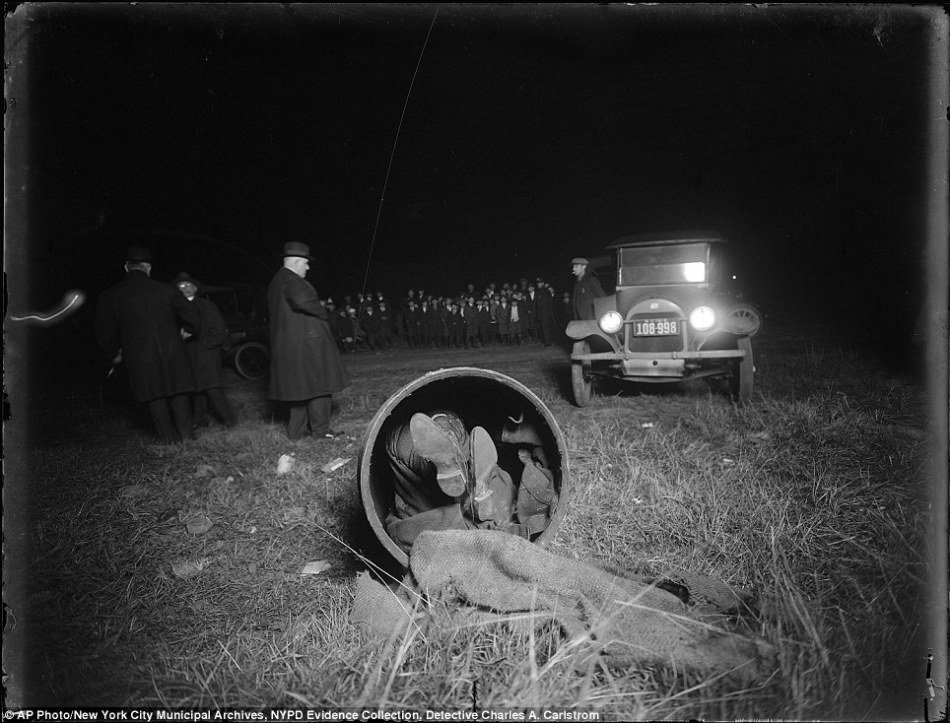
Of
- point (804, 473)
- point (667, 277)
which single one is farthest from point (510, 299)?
point (804, 473)

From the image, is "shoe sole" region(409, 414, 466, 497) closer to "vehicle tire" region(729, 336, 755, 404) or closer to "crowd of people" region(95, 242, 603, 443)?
"crowd of people" region(95, 242, 603, 443)

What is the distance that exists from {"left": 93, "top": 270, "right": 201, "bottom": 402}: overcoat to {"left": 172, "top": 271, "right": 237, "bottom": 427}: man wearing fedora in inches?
12.7

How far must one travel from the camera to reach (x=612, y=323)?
4.89 meters

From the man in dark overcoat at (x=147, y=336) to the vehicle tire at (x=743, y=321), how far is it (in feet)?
17.5

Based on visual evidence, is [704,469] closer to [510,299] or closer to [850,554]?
[850,554]

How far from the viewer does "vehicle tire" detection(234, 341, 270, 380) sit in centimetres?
853

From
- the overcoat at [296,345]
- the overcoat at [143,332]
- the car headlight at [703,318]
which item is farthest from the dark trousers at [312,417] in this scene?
the car headlight at [703,318]

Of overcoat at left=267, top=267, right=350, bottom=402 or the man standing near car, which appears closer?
overcoat at left=267, top=267, right=350, bottom=402

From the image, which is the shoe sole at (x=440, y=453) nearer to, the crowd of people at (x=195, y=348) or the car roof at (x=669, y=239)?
the crowd of people at (x=195, y=348)

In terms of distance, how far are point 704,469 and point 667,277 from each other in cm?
323

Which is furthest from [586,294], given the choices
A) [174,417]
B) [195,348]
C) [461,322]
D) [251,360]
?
[461,322]

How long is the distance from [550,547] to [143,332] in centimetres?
416

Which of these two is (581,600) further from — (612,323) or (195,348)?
(195,348)

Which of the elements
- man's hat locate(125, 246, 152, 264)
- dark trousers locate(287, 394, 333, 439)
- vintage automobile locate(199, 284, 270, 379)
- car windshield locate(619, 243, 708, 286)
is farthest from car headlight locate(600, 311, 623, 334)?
vintage automobile locate(199, 284, 270, 379)
